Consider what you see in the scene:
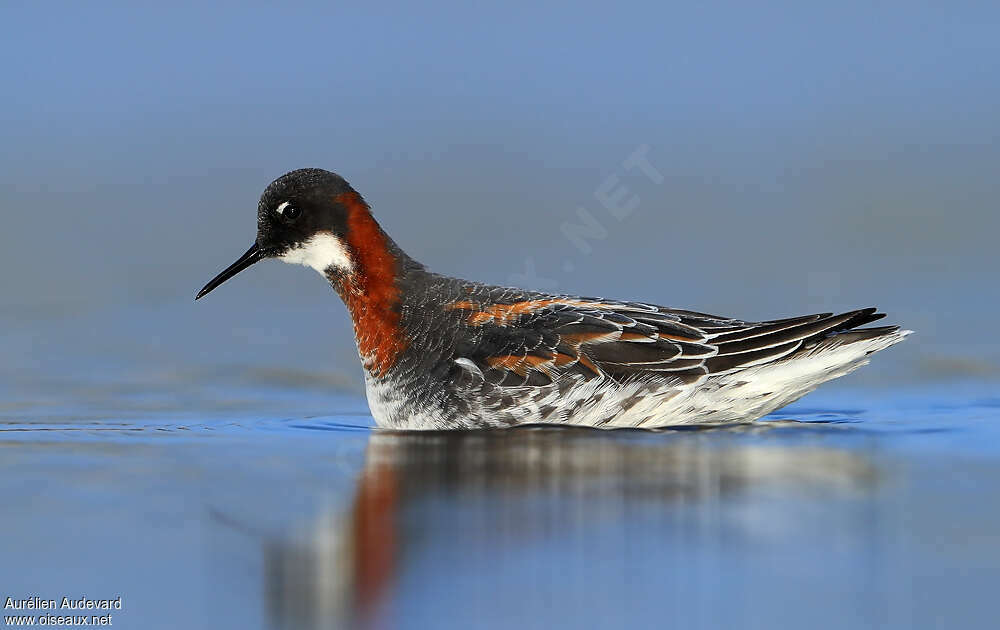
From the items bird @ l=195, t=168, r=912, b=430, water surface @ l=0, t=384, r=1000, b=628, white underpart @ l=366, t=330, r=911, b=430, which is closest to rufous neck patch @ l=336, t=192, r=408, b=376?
bird @ l=195, t=168, r=912, b=430

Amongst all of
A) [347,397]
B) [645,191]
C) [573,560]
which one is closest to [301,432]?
[347,397]

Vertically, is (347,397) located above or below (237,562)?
above

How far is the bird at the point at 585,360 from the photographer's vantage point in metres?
7.98

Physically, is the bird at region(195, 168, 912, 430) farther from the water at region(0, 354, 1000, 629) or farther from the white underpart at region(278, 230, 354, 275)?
the white underpart at region(278, 230, 354, 275)

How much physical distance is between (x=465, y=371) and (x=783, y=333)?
175 centimetres

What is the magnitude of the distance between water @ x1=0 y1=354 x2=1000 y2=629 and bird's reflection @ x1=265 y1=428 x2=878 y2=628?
0.05ft

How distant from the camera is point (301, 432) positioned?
26.6 feet

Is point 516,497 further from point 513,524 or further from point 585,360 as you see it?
point 585,360

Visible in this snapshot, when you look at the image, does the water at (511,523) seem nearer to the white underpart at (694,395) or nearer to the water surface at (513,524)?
the water surface at (513,524)

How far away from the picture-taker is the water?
16.3 feet

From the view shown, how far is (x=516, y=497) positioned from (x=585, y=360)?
1.91 meters

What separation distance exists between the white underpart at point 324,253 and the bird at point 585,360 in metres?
0.42

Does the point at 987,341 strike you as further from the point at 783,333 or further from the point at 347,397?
the point at 347,397

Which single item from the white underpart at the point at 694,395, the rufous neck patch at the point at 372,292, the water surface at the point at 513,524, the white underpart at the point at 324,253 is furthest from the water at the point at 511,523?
the white underpart at the point at 324,253
